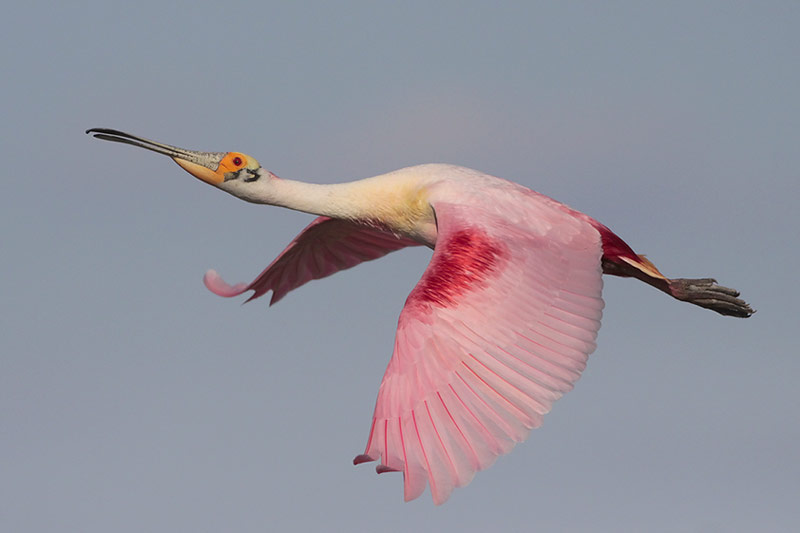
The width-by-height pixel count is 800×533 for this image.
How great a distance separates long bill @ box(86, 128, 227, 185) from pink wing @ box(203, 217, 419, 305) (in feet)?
7.24

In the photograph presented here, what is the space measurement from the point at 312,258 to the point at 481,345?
240 inches

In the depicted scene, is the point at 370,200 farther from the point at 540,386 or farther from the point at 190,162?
the point at 540,386

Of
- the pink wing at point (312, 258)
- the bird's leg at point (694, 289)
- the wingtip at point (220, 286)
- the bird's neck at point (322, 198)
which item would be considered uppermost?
the bird's leg at point (694, 289)

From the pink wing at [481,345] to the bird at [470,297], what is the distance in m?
0.01

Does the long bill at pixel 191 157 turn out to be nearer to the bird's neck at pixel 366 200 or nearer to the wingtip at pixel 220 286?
the bird's neck at pixel 366 200

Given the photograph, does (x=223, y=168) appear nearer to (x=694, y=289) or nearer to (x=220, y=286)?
(x=220, y=286)

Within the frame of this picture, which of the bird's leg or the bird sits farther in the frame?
the bird's leg

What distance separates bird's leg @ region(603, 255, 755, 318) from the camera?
49.0ft

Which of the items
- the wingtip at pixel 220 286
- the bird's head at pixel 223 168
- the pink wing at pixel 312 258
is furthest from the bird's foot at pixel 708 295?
the wingtip at pixel 220 286

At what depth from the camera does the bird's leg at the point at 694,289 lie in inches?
588

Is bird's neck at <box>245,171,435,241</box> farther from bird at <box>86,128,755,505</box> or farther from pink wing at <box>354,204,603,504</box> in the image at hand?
pink wing at <box>354,204,603,504</box>

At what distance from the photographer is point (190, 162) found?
50.9ft

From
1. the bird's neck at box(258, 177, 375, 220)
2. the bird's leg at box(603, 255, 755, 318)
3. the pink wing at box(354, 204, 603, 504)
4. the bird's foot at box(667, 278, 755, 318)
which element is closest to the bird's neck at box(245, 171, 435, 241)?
the bird's neck at box(258, 177, 375, 220)

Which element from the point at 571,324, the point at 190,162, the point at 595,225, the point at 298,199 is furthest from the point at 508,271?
the point at 190,162
